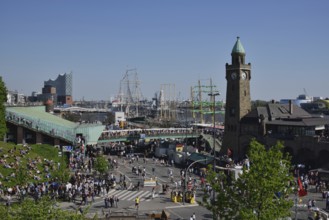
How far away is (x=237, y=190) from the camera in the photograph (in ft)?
80.6

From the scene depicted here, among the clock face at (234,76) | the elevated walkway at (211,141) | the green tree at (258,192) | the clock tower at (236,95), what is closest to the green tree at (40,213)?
the green tree at (258,192)

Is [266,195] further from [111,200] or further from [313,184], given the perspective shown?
[313,184]

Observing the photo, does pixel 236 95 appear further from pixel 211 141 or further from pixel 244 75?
pixel 211 141

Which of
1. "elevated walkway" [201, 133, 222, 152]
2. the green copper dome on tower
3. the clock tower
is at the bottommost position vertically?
"elevated walkway" [201, 133, 222, 152]

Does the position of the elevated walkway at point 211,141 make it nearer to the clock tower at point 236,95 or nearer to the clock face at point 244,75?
the clock tower at point 236,95

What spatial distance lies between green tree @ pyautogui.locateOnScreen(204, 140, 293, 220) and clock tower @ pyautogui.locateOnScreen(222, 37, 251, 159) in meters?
57.1

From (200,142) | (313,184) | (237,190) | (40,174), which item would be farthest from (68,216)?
(200,142)

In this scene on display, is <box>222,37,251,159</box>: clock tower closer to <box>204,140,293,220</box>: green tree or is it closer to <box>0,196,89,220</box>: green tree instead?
<box>204,140,293,220</box>: green tree

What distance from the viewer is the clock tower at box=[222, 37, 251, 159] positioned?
270 feet

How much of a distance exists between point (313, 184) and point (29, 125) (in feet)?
132

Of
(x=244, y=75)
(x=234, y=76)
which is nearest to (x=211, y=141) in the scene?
(x=234, y=76)

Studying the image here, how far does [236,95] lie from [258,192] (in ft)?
198

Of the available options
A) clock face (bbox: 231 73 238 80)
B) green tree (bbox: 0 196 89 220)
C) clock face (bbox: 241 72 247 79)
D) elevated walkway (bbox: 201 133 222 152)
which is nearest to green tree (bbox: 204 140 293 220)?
green tree (bbox: 0 196 89 220)

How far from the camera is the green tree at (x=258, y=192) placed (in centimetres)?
2323
